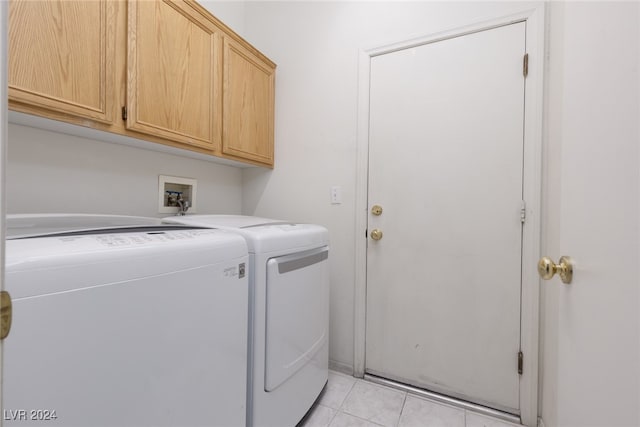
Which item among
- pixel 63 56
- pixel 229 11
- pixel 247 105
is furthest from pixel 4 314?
pixel 229 11

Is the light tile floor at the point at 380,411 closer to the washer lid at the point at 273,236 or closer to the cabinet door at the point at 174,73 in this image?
the washer lid at the point at 273,236

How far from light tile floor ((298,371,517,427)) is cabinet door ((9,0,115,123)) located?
1638 mm

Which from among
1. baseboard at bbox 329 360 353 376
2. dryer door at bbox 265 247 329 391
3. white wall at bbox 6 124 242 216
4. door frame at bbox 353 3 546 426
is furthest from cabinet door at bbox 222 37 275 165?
baseboard at bbox 329 360 353 376

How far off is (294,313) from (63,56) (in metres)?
1.25

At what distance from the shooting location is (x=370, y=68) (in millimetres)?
1685

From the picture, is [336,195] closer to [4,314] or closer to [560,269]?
[560,269]

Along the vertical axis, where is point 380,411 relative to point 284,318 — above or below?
below

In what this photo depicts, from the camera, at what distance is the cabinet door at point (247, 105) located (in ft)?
5.16

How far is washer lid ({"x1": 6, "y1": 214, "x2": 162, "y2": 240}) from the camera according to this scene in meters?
0.71

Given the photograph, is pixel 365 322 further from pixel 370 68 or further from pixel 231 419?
pixel 370 68

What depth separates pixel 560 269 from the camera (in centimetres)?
68

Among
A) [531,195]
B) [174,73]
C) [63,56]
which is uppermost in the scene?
[174,73]

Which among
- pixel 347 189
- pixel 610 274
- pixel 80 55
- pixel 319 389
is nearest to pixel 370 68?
pixel 347 189

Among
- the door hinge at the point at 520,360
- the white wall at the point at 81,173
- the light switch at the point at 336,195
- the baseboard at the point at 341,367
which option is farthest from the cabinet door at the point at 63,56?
the door hinge at the point at 520,360
